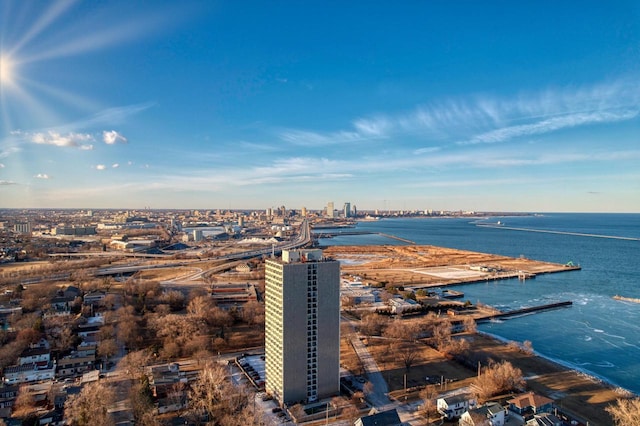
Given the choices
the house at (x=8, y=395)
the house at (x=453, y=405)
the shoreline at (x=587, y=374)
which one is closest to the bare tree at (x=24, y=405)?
the house at (x=8, y=395)

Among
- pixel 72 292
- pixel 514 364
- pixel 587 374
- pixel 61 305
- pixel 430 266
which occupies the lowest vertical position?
pixel 587 374

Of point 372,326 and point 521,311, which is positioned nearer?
point 372,326

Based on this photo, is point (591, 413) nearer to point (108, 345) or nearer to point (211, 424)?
point (211, 424)

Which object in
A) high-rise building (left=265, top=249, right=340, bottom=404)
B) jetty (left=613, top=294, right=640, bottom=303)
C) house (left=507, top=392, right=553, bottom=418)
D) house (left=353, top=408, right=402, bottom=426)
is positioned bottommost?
jetty (left=613, top=294, right=640, bottom=303)

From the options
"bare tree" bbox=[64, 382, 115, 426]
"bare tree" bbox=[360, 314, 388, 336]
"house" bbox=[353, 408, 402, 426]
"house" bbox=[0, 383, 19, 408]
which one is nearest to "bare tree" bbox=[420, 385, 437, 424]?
"house" bbox=[353, 408, 402, 426]

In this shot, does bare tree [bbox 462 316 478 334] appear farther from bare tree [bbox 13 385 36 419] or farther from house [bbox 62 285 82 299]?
house [bbox 62 285 82 299]

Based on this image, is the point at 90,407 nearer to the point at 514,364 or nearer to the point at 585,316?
the point at 514,364

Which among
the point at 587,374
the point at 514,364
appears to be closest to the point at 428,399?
the point at 514,364

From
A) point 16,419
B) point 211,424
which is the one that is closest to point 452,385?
point 211,424
